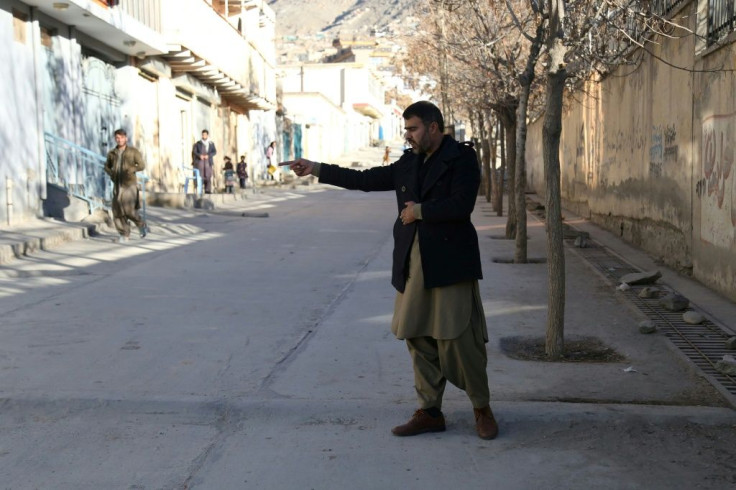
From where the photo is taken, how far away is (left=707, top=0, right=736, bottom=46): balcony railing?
9266mm

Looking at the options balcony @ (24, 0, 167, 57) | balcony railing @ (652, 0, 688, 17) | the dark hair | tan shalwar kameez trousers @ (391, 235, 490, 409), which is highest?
balcony @ (24, 0, 167, 57)

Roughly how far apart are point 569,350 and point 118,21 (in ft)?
45.9

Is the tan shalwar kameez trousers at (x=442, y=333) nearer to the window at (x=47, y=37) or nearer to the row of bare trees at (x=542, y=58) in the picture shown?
the row of bare trees at (x=542, y=58)

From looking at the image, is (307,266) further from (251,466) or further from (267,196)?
(267,196)

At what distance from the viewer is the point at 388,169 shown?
5.14 meters

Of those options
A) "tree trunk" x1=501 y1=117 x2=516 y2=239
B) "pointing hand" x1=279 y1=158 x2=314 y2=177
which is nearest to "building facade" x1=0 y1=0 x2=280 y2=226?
"tree trunk" x1=501 y1=117 x2=516 y2=239

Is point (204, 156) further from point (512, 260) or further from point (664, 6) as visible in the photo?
point (664, 6)

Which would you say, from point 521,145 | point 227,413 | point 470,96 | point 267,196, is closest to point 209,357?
point 227,413

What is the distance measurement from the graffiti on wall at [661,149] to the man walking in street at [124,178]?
24.5 feet

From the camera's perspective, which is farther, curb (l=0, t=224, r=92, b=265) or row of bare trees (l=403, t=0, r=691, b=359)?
curb (l=0, t=224, r=92, b=265)

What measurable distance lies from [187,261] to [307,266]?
1634mm

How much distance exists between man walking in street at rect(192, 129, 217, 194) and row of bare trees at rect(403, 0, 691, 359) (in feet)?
20.4

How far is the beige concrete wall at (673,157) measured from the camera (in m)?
9.35

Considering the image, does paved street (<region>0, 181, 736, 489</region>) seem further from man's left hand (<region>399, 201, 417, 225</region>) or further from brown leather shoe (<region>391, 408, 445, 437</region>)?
man's left hand (<region>399, 201, 417, 225</region>)
